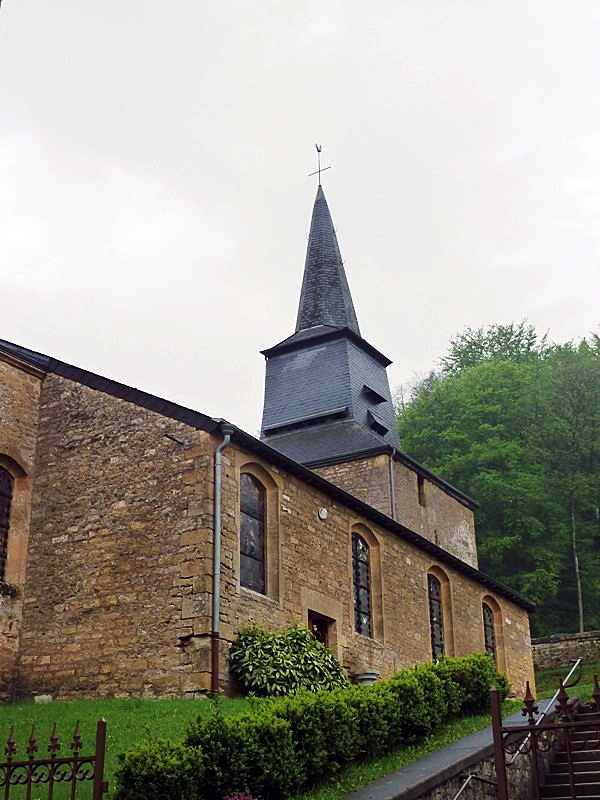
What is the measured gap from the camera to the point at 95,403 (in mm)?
17906

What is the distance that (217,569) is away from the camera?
50.8 ft

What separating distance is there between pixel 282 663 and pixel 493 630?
11.3 meters

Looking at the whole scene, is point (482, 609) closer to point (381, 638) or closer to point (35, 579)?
point (381, 638)

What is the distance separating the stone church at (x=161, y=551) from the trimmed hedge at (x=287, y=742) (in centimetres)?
317

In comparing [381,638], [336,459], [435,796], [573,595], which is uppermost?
[336,459]

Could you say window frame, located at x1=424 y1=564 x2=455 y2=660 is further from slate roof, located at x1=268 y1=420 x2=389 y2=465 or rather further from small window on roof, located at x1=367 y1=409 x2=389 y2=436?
small window on roof, located at x1=367 y1=409 x2=389 y2=436

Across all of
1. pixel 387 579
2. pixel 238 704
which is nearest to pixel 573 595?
pixel 387 579

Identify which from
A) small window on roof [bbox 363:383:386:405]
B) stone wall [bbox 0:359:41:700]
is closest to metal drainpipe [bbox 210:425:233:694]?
stone wall [bbox 0:359:41:700]

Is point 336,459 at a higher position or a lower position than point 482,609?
higher

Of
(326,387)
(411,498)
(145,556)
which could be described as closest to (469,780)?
(145,556)

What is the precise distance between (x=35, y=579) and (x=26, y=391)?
3.47 m

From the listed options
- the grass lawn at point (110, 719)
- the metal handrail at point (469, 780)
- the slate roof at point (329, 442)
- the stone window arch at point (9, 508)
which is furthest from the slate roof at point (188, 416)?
the metal handrail at point (469, 780)

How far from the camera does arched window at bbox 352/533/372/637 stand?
19.8 metres

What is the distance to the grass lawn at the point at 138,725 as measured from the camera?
35.8 feet
